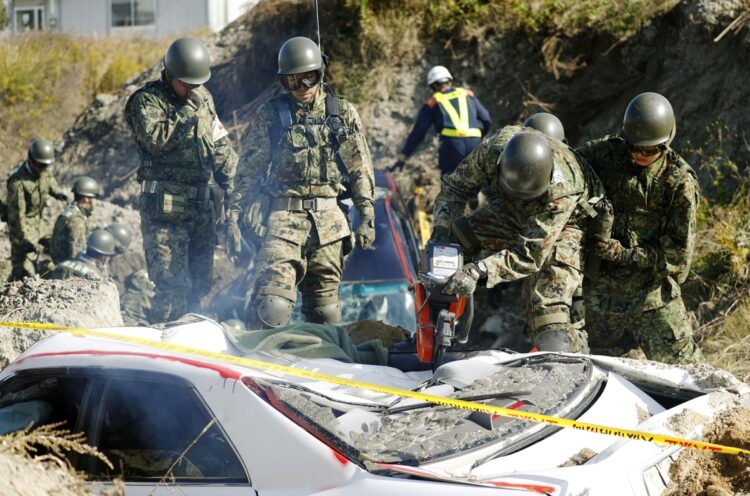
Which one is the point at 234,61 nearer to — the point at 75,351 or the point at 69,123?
the point at 69,123

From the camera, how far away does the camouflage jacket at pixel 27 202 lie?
10773 mm

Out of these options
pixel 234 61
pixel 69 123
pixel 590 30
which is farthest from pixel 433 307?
pixel 69 123

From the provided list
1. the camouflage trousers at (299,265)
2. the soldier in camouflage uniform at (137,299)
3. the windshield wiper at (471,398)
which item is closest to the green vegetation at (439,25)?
the soldier in camouflage uniform at (137,299)

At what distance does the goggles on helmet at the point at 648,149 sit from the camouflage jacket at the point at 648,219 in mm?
107

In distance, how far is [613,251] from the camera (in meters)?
6.04

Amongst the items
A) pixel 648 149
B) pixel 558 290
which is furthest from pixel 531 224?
pixel 648 149

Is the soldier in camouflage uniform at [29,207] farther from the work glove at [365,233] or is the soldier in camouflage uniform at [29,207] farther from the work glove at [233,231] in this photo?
the work glove at [365,233]

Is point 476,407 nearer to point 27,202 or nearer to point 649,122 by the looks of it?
point 649,122

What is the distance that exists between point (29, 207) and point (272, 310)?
5.96 meters

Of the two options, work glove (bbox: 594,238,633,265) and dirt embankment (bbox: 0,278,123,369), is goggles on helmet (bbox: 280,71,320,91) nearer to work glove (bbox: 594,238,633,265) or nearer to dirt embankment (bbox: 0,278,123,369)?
dirt embankment (bbox: 0,278,123,369)

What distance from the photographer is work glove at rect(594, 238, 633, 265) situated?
19.8ft

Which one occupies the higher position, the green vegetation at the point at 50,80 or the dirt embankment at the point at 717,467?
the green vegetation at the point at 50,80

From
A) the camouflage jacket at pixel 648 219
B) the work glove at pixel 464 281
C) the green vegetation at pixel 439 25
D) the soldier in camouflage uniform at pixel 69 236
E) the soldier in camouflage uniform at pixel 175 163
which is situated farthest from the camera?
the green vegetation at pixel 439 25

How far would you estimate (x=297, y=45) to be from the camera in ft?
20.4
